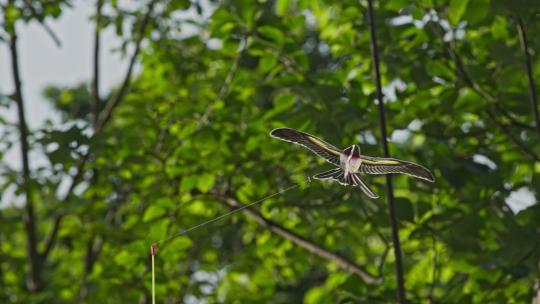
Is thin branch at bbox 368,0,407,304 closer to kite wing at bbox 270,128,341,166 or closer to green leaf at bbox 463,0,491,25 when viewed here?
kite wing at bbox 270,128,341,166

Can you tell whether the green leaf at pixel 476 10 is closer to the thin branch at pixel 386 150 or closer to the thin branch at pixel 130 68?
the thin branch at pixel 386 150

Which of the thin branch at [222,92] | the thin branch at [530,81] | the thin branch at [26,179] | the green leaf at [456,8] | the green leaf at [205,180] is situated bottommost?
the thin branch at [26,179]

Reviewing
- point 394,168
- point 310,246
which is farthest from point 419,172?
point 310,246

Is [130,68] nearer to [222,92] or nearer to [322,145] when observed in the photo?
[222,92]

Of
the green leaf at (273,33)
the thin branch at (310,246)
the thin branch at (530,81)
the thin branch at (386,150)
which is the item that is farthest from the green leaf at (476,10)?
the thin branch at (310,246)

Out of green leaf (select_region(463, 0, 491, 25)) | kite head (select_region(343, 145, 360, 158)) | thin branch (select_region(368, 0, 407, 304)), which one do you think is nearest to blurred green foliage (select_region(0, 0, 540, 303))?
green leaf (select_region(463, 0, 491, 25))

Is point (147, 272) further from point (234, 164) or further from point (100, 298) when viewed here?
point (234, 164)

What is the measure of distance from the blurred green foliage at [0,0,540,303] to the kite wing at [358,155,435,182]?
4.42 ft

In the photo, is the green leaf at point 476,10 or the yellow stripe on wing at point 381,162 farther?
the green leaf at point 476,10

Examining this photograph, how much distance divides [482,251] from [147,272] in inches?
69.0

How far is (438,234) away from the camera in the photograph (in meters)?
3.32

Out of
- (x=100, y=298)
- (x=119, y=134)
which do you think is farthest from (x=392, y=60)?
(x=100, y=298)

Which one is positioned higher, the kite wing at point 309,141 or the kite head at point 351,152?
the kite head at point 351,152

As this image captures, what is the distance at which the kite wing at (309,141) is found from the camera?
1.17 meters
